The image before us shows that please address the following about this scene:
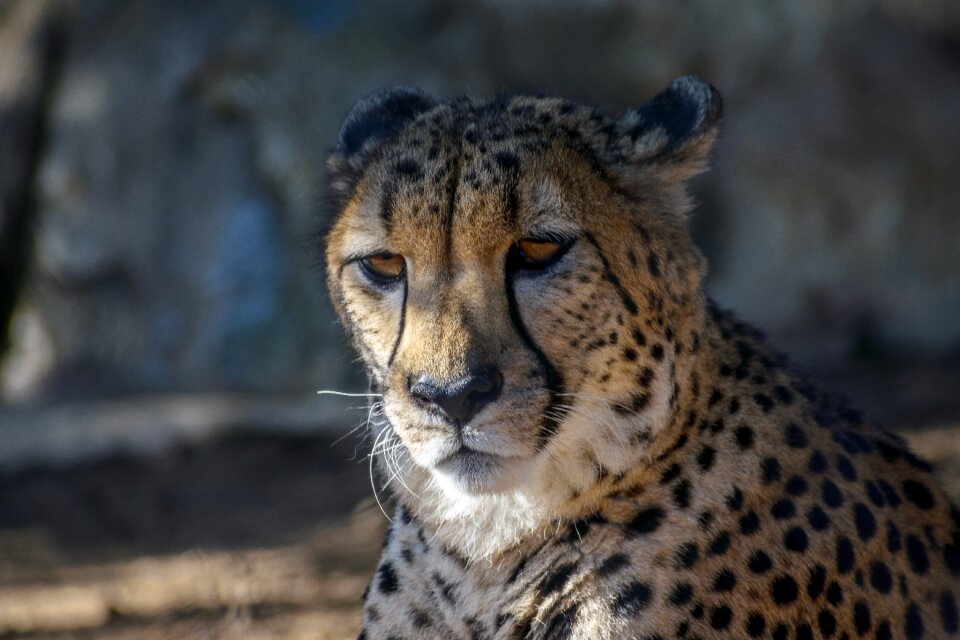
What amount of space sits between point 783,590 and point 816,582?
0.08 meters

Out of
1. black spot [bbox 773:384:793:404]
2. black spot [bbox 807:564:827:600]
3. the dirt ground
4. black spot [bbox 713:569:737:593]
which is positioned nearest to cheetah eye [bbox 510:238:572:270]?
black spot [bbox 773:384:793:404]

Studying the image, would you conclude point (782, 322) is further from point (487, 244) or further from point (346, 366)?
point (487, 244)

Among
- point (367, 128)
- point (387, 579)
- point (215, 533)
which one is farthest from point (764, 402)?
point (215, 533)

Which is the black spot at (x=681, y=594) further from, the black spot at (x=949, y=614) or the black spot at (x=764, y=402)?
the black spot at (x=949, y=614)

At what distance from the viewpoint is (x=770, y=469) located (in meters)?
2.40

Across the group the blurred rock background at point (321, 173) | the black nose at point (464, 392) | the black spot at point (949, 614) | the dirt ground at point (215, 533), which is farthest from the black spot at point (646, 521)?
the blurred rock background at point (321, 173)

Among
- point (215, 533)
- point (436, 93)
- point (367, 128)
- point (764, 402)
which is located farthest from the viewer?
point (436, 93)

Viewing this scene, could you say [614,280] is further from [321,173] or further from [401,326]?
[321,173]

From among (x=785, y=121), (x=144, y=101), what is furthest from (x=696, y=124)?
(x=144, y=101)

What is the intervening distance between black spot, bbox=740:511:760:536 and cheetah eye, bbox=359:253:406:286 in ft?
2.77

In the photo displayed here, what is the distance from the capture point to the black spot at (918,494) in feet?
8.57

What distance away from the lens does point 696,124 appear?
2.43 metres

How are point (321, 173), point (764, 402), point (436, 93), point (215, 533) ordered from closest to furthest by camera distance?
point (764, 402), point (215, 533), point (321, 173), point (436, 93)

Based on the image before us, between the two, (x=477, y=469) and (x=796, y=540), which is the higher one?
(x=477, y=469)
